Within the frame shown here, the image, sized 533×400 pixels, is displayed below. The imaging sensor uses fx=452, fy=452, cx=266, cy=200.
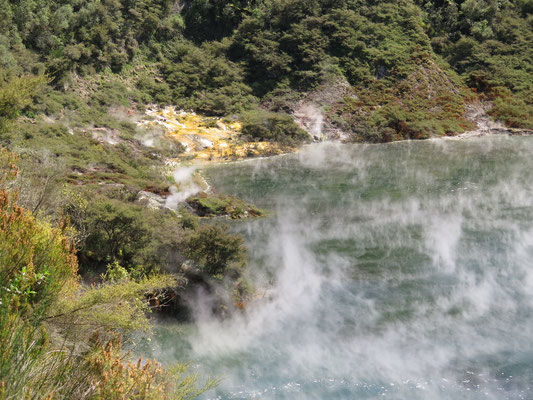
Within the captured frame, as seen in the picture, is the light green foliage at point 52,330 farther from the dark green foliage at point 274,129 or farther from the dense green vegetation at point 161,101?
the dark green foliage at point 274,129

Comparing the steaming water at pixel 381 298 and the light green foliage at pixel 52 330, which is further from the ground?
the light green foliage at pixel 52 330

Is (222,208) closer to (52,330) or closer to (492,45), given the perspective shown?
(52,330)

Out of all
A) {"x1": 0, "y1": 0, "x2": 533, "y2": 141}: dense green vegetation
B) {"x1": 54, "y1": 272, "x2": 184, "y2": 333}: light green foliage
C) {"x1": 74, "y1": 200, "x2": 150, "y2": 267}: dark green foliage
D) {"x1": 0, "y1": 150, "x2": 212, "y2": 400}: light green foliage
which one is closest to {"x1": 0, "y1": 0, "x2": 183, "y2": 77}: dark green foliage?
{"x1": 0, "y1": 0, "x2": 533, "y2": 141}: dense green vegetation

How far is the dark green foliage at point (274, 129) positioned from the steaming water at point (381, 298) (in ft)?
42.5

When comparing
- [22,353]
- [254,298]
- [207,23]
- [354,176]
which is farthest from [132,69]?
[22,353]

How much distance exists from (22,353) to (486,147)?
41.9m

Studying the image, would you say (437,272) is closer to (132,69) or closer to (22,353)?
(22,353)

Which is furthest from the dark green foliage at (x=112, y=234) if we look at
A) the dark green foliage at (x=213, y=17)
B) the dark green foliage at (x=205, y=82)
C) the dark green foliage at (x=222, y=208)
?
the dark green foliage at (x=213, y=17)

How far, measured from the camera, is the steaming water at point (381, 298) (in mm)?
11422

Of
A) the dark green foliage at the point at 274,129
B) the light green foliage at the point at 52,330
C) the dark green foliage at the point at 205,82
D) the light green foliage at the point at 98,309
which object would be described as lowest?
the dark green foliage at the point at 274,129

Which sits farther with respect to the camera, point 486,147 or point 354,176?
point 486,147

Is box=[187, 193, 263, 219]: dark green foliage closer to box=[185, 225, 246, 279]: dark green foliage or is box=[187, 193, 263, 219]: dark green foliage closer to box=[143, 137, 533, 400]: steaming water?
box=[143, 137, 533, 400]: steaming water

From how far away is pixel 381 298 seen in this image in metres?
15.2

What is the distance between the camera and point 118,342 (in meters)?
7.02
